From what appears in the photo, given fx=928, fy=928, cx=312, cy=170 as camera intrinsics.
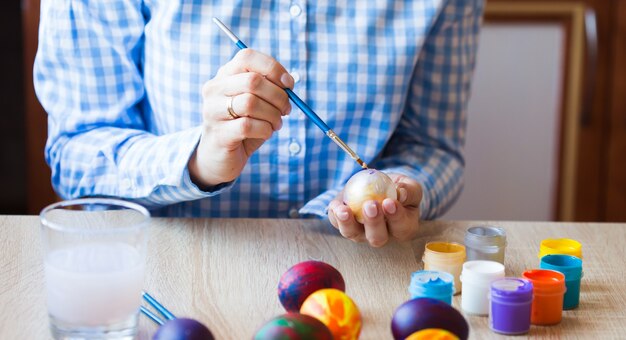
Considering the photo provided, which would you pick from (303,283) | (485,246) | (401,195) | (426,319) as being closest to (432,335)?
(426,319)

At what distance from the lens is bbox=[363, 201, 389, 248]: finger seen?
99cm

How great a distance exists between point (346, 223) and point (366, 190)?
0.04 metres

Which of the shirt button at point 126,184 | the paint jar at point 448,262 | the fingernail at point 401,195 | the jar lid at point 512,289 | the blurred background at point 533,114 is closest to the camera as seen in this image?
the jar lid at point 512,289

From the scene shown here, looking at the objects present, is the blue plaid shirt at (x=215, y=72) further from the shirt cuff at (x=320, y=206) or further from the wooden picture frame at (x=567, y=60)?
the wooden picture frame at (x=567, y=60)

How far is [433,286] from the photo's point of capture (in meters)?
0.86

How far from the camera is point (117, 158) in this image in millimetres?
1198

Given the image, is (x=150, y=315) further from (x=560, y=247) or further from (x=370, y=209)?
(x=560, y=247)

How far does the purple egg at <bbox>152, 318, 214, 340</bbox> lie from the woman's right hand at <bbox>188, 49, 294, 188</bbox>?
30 centimetres

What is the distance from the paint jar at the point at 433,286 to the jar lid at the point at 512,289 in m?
0.04

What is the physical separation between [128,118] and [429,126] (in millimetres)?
430

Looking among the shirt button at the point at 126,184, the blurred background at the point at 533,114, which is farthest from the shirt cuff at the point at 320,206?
the blurred background at the point at 533,114

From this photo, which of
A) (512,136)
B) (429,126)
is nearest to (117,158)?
(429,126)

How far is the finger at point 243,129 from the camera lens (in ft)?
3.28

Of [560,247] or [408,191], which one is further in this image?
[408,191]
